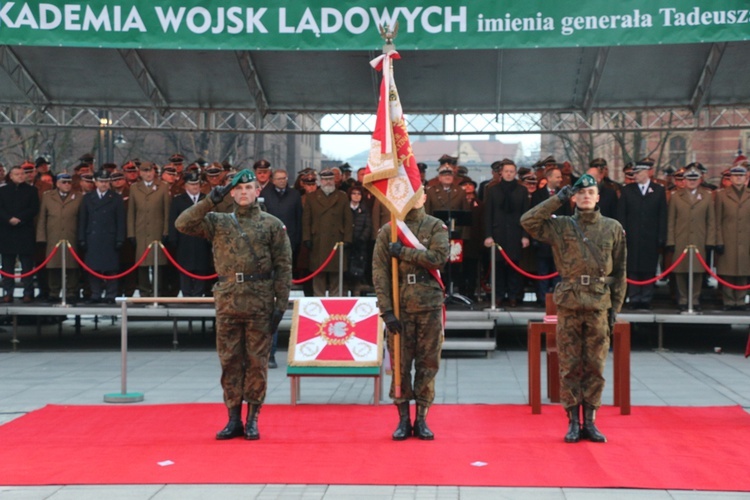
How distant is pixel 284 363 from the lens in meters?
14.3

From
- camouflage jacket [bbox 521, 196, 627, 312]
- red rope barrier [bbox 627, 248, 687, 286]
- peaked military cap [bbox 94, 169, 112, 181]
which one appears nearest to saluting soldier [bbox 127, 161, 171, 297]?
peaked military cap [bbox 94, 169, 112, 181]

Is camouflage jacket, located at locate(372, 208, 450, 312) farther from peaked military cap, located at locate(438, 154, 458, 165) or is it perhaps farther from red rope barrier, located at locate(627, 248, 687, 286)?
peaked military cap, located at locate(438, 154, 458, 165)

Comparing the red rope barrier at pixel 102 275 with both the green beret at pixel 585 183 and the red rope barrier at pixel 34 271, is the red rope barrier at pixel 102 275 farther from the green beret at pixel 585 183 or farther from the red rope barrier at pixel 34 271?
the green beret at pixel 585 183

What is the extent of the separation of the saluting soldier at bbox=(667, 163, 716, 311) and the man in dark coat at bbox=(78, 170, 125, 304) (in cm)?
763

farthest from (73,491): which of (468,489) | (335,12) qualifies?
(335,12)

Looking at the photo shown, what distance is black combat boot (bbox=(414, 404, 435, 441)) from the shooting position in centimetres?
892

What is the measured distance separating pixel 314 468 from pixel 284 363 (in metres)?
6.53

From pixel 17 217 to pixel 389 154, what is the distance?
27.2 ft

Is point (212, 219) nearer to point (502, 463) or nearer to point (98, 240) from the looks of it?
point (502, 463)

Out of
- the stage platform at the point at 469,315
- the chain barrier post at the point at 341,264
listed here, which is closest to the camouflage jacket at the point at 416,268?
the stage platform at the point at 469,315

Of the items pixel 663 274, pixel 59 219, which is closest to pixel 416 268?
pixel 663 274

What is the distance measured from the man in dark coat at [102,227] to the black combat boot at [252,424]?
7.33 meters

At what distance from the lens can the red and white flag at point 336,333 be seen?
36.3ft

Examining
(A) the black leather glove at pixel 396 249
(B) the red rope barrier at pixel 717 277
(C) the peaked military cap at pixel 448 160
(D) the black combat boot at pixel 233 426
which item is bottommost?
(D) the black combat boot at pixel 233 426
